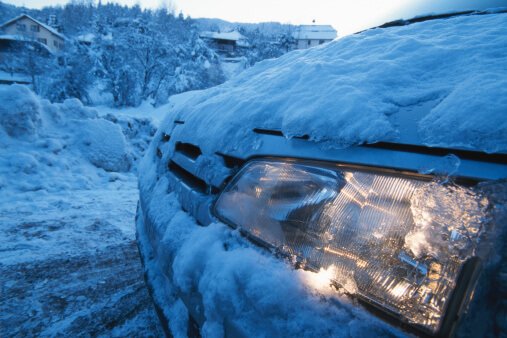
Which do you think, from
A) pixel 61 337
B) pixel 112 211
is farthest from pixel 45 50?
pixel 61 337

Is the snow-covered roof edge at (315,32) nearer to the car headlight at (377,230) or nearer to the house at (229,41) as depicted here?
the house at (229,41)

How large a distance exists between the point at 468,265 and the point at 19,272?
2.66 m

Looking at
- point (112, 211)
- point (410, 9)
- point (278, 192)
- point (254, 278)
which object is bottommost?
point (112, 211)

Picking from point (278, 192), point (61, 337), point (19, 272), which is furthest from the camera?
point (19, 272)

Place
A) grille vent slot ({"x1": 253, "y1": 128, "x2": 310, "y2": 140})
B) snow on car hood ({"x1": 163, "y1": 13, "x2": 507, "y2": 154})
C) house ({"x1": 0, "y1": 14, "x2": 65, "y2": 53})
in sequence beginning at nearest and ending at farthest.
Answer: snow on car hood ({"x1": 163, "y1": 13, "x2": 507, "y2": 154}), grille vent slot ({"x1": 253, "y1": 128, "x2": 310, "y2": 140}), house ({"x1": 0, "y1": 14, "x2": 65, "y2": 53})

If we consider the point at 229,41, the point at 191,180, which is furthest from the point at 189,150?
the point at 229,41

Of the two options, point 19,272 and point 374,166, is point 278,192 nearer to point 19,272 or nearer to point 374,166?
point 374,166

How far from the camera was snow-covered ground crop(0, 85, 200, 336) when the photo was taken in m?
1.59

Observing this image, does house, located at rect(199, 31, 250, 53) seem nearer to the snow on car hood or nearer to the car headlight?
the snow on car hood

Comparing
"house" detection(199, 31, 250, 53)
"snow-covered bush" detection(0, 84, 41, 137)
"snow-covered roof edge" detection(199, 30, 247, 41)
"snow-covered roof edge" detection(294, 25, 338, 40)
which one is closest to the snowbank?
"snow-covered bush" detection(0, 84, 41, 137)

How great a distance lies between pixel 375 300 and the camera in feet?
1.85

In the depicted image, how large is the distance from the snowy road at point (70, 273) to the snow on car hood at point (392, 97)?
1112 mm

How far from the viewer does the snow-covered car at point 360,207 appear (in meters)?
0.51

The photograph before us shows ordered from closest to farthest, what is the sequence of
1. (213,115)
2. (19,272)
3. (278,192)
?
(278,192) < (213,115) < (19,272)
